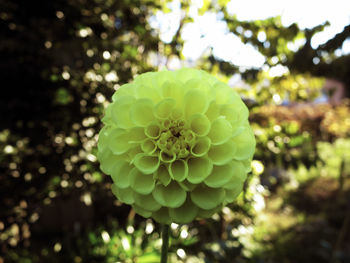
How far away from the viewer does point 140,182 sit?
663 millimetres

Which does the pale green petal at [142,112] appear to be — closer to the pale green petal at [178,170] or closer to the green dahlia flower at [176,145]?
the green dahlia flower at [176,145]

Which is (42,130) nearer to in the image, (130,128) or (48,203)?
(48,203)

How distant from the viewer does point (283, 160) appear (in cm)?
153

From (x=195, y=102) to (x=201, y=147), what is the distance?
12cm

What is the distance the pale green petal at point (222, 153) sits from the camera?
2.12ft

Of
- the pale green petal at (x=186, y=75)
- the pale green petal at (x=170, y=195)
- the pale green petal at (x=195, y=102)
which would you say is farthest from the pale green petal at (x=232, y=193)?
the pale green petal at (x=186, y=75)

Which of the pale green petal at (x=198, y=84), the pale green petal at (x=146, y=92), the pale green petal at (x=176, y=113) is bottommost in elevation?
the pale green petal at (x=176, y=113)

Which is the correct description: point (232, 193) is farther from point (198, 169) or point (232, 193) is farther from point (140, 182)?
point (140, 182)

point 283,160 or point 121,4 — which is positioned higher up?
point 121,4

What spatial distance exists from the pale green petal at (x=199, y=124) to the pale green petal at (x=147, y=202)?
0.67ft

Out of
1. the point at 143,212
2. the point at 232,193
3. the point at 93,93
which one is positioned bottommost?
the point at 93,93

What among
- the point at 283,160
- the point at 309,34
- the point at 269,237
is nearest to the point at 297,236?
the point at 269,237

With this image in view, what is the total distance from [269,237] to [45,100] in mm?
3647

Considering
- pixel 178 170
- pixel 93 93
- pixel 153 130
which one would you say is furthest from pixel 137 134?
pixel 93 93
